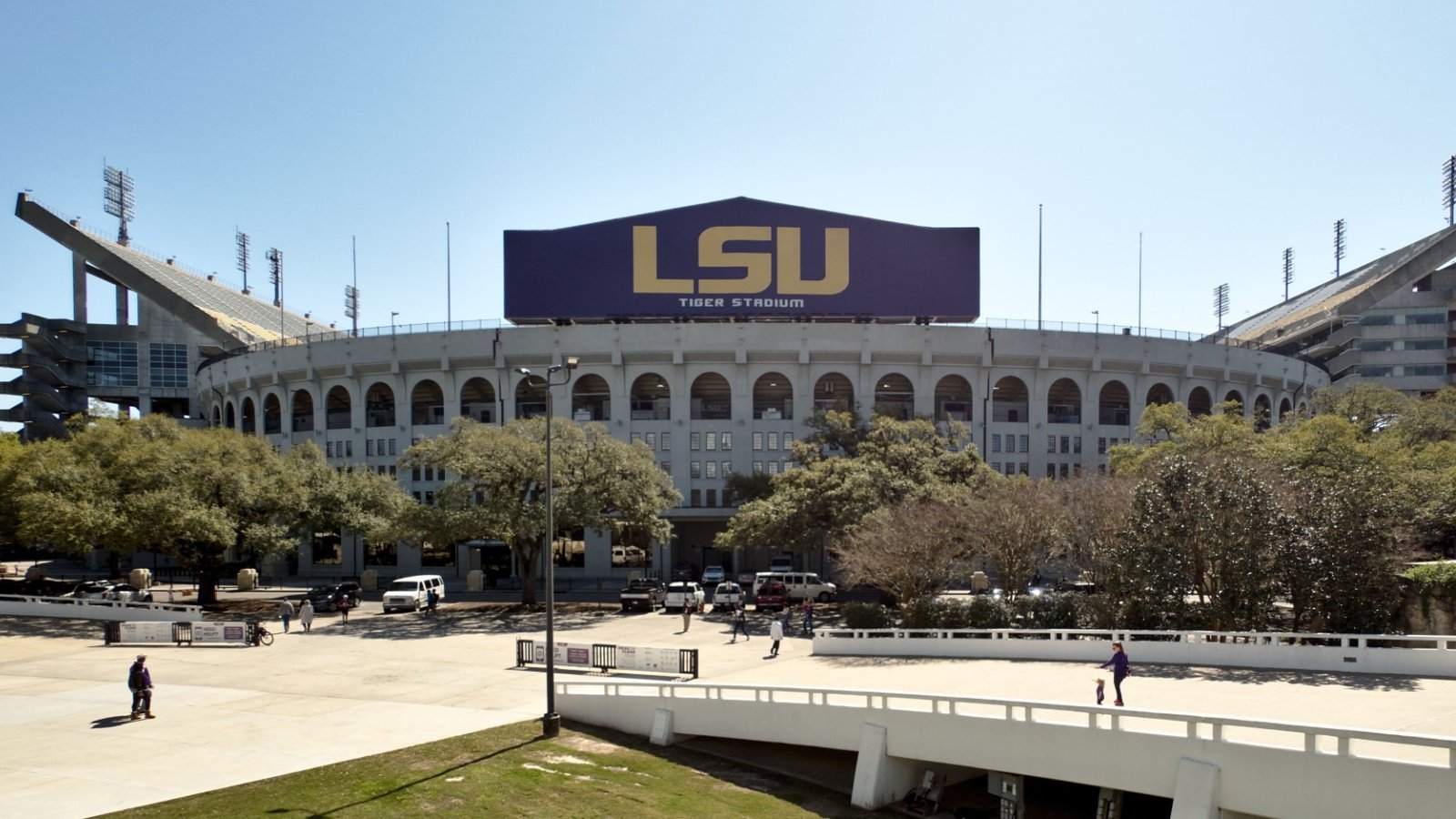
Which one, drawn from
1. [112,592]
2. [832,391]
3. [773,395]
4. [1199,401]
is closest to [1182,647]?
[832,391]

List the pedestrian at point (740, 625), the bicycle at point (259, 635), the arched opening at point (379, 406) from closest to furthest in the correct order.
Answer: the bicycle at point (259, 635) < the pedestrian at point (740, 625) < the arched opening at point (379, 406)

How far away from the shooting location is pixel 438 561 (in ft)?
214

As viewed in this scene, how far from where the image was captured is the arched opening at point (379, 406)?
6831cm

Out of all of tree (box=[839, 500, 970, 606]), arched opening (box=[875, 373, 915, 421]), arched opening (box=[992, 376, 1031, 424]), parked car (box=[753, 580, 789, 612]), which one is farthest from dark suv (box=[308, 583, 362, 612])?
arched opening (box=[992, 376, 1031, 424])

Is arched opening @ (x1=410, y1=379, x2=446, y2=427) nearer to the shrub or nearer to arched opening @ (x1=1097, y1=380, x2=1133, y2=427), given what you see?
the shrub

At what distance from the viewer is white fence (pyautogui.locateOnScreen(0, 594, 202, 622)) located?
40375 millimetres

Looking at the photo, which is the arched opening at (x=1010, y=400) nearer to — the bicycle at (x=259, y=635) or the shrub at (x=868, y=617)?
the shrub at (x=868, y=617)

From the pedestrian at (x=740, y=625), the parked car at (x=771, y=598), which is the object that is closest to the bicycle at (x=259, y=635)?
the pedestrian at (x=740, y=625)

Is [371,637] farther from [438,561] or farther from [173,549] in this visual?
[438,561]

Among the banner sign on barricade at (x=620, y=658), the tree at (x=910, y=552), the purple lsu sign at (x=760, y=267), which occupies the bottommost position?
the banner sign on barricade at (x=620, y=658)

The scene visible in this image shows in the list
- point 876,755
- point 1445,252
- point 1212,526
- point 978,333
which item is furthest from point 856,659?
point 1445,252

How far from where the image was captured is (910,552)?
32844 millimetres

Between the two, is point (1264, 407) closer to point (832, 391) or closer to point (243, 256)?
point (832, 391)

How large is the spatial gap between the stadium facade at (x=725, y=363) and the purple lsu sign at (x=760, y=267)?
0.43 ft
